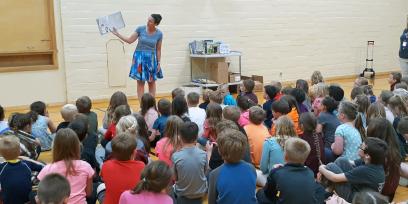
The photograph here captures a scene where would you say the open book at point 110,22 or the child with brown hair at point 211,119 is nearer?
the child with brown hair at point 211,119

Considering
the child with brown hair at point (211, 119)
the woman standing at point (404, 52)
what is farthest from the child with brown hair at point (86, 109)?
the woman standing at point (404, 52)

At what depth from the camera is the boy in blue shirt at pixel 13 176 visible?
310 centimetres

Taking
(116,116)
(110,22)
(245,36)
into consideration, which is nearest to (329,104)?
(116,116)

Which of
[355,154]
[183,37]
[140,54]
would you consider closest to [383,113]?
[355,154]

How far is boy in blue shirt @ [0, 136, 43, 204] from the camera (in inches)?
122

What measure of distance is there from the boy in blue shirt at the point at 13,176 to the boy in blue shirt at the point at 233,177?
1211 mm

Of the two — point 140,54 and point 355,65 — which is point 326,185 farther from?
point 355,65

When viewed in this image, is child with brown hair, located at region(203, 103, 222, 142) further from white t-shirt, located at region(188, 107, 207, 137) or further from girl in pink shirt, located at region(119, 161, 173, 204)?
girl in pink shirt, located at region(119, 161, 173, 204)

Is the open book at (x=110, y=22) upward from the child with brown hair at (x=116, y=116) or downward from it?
upward

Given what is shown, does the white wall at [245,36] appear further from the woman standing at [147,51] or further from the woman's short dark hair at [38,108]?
the woman's short dark hair at [38,108]

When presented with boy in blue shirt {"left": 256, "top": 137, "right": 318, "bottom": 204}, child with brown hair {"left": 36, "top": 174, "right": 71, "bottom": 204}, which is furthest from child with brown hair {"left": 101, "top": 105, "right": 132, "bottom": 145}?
child with brown hair {"left": 36, "top": 174, "right": 71, "bottom": 204}

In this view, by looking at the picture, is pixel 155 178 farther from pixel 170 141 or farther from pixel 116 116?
pixel 116 116

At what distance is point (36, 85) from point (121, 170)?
223 inches

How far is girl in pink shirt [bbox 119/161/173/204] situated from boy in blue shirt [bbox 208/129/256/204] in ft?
1.67
